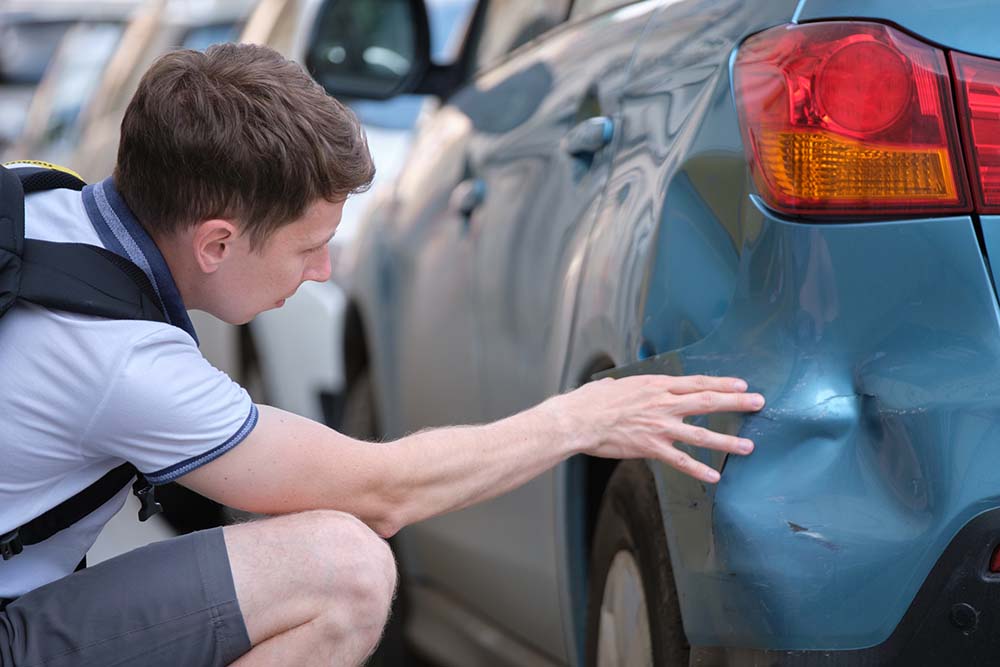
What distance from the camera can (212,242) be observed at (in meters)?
2.17

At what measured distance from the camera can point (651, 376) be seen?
215cm

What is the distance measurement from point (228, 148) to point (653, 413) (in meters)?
0.66

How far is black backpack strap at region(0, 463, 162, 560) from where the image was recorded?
2.12 metres

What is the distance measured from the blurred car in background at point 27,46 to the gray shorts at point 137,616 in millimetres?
13229

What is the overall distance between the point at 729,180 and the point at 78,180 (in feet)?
3.00

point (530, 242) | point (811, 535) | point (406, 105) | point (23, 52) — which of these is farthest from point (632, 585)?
point (23, 52)

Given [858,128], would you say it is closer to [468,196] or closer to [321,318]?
[468,196]

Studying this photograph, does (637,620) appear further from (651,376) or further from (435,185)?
(435,185)

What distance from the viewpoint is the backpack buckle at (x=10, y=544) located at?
2090mm

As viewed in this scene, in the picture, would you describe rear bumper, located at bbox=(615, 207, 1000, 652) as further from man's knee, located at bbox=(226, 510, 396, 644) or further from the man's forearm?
man's knee, located at bbox=(226, 510, 396, 644)

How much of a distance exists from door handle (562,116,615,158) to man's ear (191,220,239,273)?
0.65m

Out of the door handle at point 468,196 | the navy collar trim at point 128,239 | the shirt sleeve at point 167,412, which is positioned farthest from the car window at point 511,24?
the shirt sleeve at point 167,412

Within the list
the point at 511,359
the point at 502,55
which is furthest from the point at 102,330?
the point at 502,55

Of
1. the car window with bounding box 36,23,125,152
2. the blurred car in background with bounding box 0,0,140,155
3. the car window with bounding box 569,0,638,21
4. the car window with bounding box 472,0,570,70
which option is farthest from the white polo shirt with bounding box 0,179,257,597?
the blurred car in background with bounding box 0,0,140,155
